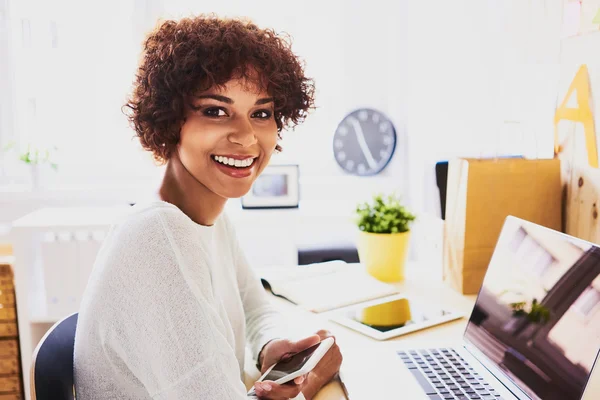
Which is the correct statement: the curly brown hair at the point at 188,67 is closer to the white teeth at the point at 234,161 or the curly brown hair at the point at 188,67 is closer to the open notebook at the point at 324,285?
the white teeth at the point at 234,161

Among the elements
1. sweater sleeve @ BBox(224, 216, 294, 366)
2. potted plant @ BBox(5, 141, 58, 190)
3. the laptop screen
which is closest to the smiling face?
sweater sleeve @ BBox(224, 216, 294, 366)

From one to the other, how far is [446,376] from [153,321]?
509 millimetres

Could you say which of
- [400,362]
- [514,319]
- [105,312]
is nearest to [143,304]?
[105,312]

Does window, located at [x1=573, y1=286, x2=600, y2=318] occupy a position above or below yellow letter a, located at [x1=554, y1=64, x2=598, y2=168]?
below

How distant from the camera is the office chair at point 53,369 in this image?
68 cm

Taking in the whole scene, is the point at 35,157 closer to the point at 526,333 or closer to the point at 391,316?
the point at 391,316

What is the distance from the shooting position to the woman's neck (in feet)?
2.86

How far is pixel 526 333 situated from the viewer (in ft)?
2.74

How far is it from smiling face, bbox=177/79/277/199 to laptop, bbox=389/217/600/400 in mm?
466

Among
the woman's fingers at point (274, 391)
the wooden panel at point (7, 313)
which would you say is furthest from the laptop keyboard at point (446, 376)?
the wooden panel at point (7, 313)

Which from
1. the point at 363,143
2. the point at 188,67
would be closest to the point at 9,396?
the point at 188,67

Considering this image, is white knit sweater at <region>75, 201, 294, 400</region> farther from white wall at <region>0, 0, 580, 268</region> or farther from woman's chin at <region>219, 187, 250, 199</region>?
white wall at <region>0, 0, 580, 268</region>

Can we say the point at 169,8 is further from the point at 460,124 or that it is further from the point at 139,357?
the point at 139,357

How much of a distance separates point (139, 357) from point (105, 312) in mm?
81
